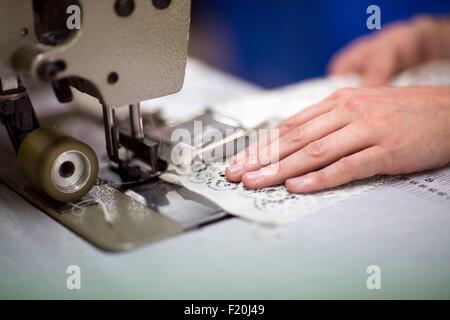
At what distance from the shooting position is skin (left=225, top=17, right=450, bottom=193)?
120 centimetres

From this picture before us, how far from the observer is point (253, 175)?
122 centimetres

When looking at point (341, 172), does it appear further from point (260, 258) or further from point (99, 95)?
point (99, 95)

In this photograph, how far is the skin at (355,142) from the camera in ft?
3.95

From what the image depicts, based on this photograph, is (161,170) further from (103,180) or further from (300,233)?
(300,233)

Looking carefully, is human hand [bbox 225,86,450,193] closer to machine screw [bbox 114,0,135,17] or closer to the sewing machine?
the sewing machine

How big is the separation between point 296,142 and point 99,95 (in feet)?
1.38

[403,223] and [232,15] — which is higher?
[232,15]

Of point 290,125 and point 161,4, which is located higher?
point 161,4

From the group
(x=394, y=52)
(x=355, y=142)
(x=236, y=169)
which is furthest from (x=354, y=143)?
(x=394, y=52)

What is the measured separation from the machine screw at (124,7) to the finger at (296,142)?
384mm

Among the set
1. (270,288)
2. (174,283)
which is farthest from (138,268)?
(270,288)

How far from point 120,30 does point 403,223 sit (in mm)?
630

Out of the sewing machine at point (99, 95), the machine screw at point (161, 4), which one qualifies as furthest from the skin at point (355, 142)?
the machine screw at point (161, 4)
